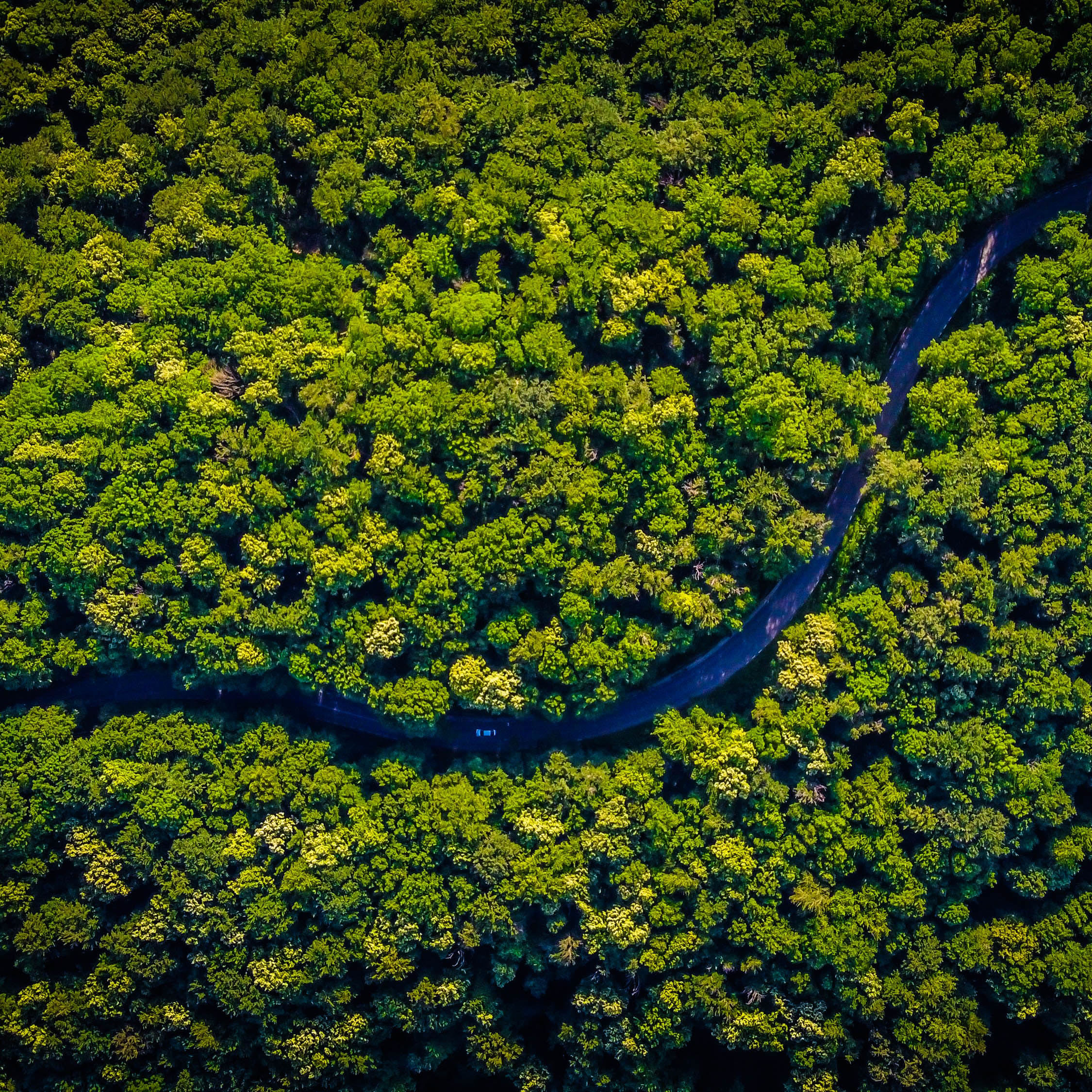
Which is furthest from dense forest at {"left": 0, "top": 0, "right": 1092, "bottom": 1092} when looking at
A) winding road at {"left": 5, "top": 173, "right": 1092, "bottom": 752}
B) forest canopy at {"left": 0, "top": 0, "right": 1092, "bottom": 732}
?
winding road at {"left": 5, "top": 173, "right": 1092, "bottom": 752}

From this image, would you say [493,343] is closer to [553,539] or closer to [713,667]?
[553,539]

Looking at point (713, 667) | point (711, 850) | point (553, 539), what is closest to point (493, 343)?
point (553, 539)

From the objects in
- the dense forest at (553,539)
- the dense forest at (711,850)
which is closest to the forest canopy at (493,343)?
the dense forest at (553,539)

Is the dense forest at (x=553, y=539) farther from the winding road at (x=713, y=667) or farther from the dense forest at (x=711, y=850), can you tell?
the winding road at (x=713, y=667)

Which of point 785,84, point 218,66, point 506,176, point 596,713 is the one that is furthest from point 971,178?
point 218,66

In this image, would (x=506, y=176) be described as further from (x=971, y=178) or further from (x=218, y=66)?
(x=971, y=178)

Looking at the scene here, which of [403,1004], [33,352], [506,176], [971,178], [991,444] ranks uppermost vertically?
[971,178]

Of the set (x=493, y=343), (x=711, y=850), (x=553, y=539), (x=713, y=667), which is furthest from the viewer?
(x=713, y=667)

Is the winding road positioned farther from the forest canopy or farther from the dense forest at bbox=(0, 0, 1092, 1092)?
the forest canopy
